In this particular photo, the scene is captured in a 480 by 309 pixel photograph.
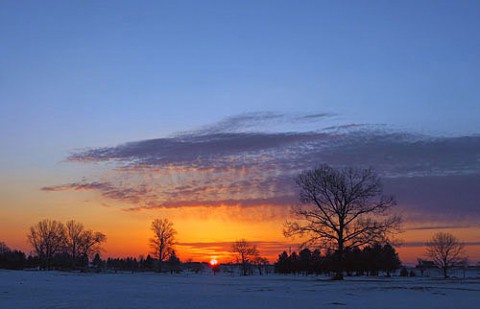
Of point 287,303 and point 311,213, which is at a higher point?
point 311,213

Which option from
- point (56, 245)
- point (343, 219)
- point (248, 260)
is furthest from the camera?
point (248, 260)

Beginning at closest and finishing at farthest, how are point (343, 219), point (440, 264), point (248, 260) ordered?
point (343, 219) → point (440, 264) → point (248, 260)

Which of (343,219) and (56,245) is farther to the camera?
(56,245)

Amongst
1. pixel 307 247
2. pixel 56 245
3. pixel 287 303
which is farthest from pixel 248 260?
pixel 287 303

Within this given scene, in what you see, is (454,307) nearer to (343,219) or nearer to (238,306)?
(238,306)

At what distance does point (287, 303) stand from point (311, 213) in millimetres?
33937

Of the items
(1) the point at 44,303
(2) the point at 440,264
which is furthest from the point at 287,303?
(2) the point at 440,264

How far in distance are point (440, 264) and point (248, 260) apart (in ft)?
232

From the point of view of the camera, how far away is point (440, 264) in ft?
357

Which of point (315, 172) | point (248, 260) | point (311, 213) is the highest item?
point (315, 172)

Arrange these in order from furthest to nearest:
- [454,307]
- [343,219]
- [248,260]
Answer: [248,260] < [343,219] < [454,307]

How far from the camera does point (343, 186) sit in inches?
2267

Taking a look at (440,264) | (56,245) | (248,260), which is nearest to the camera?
(440,264)

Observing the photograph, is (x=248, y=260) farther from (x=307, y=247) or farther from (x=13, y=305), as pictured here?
(x=13, y=305)
